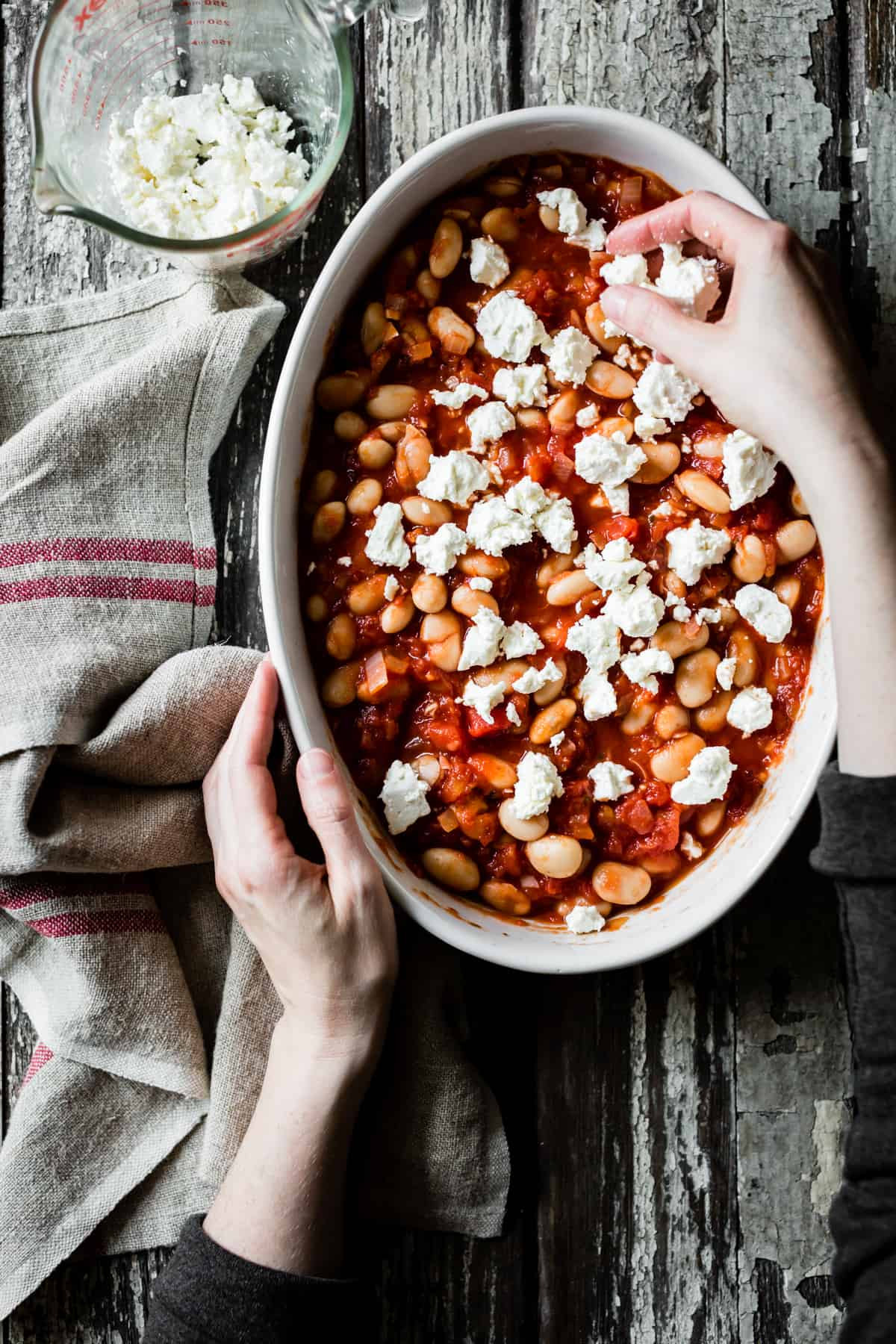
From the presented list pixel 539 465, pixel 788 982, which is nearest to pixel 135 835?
pixel 539 465

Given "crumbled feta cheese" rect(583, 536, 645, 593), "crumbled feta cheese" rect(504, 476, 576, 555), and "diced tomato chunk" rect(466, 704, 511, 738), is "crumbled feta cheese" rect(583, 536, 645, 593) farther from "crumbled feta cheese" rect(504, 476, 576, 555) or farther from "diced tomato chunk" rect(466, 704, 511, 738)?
"diced tomato chunk" rect(466, 704, 511, 738)

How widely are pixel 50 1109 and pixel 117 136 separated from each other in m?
1.25

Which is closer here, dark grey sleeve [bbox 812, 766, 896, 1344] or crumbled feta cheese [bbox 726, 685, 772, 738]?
dark grey sleeve [bbox 812, 766, 896, 1344]

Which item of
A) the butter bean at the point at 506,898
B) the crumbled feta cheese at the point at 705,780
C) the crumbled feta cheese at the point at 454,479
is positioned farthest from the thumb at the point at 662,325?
the butter bean at the point at 506,898

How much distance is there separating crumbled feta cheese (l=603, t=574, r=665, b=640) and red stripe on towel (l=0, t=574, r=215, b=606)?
0.53 metres

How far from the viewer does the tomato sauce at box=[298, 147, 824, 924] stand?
1.47 meters

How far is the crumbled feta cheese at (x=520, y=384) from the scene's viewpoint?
1.45m

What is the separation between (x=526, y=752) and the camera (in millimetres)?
1484

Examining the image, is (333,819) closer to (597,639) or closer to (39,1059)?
(597,639)

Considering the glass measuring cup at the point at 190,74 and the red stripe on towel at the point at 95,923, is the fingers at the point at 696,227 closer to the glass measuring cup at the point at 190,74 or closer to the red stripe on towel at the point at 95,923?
the glass measuring cup at the point at 190,74

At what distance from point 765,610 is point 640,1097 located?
0.68 m

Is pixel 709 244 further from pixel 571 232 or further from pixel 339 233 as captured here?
pixel 339 233

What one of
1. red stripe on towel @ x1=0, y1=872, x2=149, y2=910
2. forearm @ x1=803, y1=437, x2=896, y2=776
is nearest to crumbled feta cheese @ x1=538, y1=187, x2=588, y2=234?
forearm @ x1=803, y1=437, x2=896, y2=776

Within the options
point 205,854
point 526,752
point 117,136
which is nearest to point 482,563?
point 526,752
